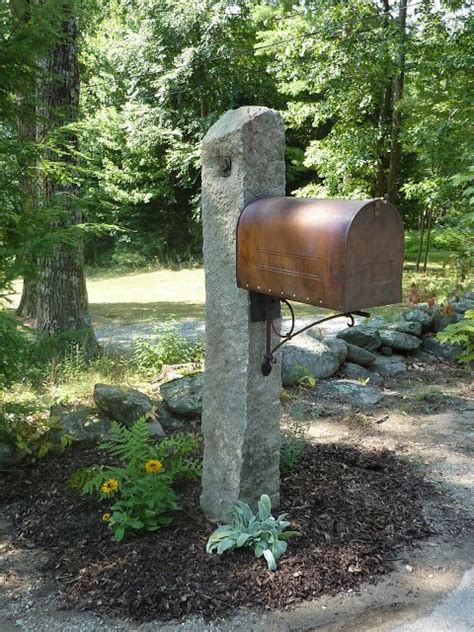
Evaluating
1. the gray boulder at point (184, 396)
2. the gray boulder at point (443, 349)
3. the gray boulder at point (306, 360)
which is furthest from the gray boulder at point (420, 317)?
the gray boulder at point (184, 396)

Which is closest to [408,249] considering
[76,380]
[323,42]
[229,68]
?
[229,68]

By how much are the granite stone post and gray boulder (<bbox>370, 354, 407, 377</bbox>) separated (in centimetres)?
385

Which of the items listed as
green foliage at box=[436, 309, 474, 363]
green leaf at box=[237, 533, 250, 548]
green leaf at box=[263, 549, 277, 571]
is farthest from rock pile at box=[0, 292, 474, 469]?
green leaf at box=[263, 549, 277, 571]

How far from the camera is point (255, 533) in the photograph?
297 cm

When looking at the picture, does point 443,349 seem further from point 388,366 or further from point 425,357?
point 388,366

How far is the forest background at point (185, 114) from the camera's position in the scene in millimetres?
4027

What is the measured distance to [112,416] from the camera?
4.57 meters

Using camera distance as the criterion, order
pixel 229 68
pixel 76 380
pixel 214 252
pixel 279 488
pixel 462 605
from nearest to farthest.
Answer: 1. pixel 462 605
2. pixel 214 252
3. pixel 279 488
4. pixel 76 380
5. pixel 229 68

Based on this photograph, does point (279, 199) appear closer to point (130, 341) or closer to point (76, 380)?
point (76, 380)

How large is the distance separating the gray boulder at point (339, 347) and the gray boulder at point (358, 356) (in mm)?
100

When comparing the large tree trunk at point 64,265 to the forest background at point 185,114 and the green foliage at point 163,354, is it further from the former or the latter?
the green foliage at point 163,354

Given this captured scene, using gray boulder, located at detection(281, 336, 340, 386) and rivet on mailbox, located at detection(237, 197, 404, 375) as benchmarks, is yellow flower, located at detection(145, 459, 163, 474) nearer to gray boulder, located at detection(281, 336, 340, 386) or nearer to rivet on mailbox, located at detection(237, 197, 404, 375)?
rivet on mailbox, located at detection(237, 197, 404, 375)

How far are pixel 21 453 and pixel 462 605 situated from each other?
2.86 meters

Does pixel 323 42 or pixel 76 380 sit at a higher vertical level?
pixel 323 42
